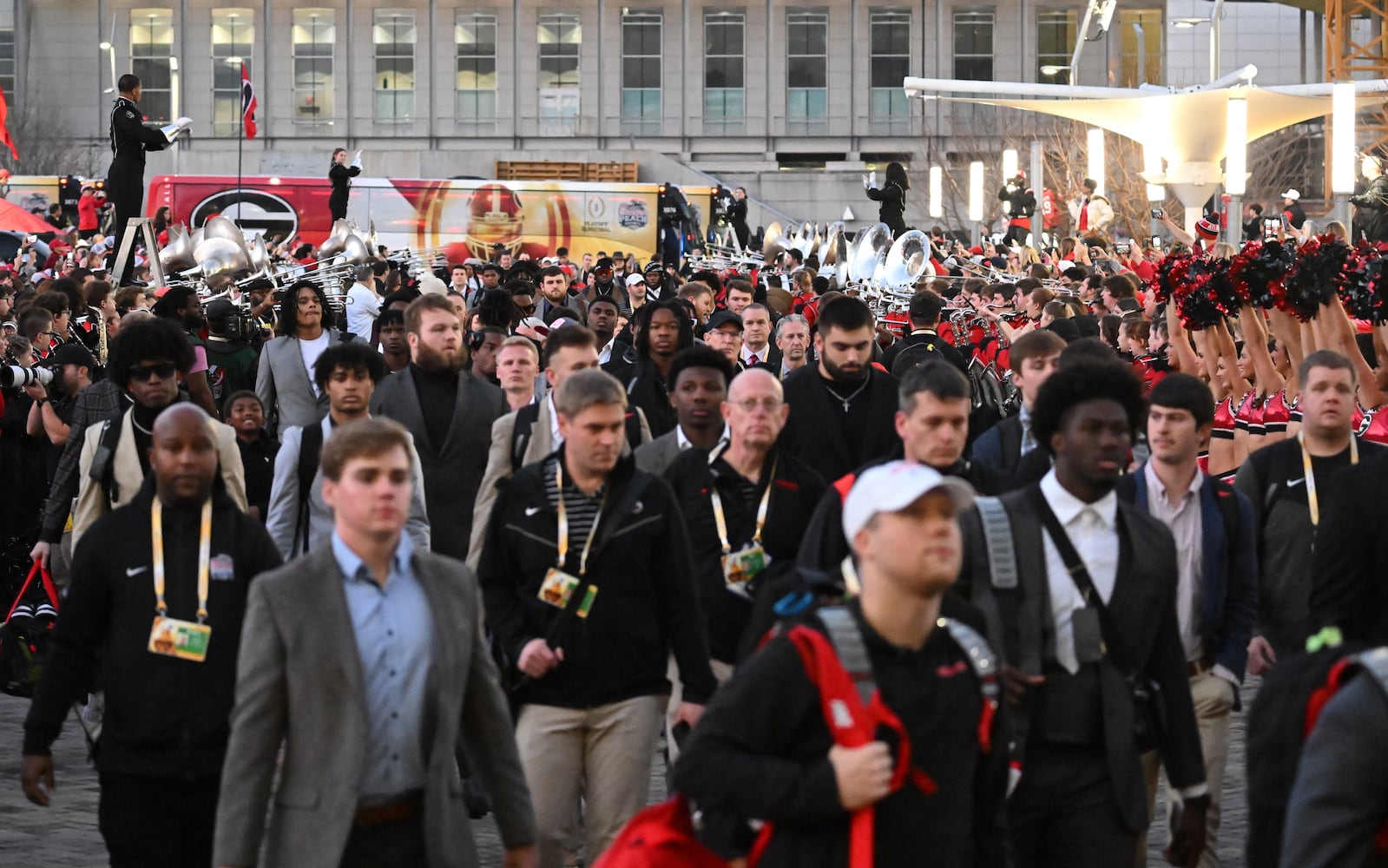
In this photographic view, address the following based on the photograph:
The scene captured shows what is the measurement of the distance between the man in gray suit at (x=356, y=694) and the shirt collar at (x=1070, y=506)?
1411 millimetres

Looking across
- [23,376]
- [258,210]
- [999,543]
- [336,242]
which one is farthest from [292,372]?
[258,210]

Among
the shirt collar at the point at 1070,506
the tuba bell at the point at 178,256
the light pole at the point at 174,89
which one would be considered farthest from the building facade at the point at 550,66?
the shirt collar at the point at 1070,506

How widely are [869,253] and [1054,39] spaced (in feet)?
179

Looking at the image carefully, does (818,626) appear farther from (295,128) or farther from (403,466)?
(295,128)

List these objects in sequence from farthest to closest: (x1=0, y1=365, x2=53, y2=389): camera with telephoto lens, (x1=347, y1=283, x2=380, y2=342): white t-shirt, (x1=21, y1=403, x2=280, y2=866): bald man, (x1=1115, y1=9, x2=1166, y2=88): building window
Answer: (x1=1115, y1=9, x2=1166, y2=88): building window → (x1=347, y1=283, x2=380, y2=342): white t-shirt → (x1=0, y1=365, x2=53, y2=389): camera with telephoto lens → (x1=21, y1=403, x2=280, y2=866): bald man

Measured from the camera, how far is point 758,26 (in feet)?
245

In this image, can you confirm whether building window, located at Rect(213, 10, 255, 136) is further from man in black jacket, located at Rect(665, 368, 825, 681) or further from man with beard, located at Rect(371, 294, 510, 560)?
man in black jacket, located at Rect(665, 368, 825, 681)

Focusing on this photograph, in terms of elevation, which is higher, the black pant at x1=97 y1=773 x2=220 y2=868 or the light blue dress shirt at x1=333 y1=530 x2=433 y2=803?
the light blue dress shirt at x1=333 y1=530 x2=433 y2=803

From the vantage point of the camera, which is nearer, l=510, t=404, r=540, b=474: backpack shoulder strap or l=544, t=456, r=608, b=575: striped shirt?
l=544, t=456, r=608, b=575: striped shirt

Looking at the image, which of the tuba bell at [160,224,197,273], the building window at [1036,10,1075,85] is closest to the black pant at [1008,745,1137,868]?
the tuba bell at [160,224,197,273]

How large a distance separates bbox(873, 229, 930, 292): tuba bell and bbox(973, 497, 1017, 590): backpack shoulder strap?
15196 mm

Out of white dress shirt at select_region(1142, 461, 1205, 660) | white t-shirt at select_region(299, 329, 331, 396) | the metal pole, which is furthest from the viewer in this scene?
the metal pole

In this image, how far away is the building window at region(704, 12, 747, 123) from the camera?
243 feet

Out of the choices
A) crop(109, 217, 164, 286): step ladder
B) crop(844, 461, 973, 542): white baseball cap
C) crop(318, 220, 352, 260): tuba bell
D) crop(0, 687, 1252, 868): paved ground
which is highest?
crop(318, 220, 352, 260): tuba bell
